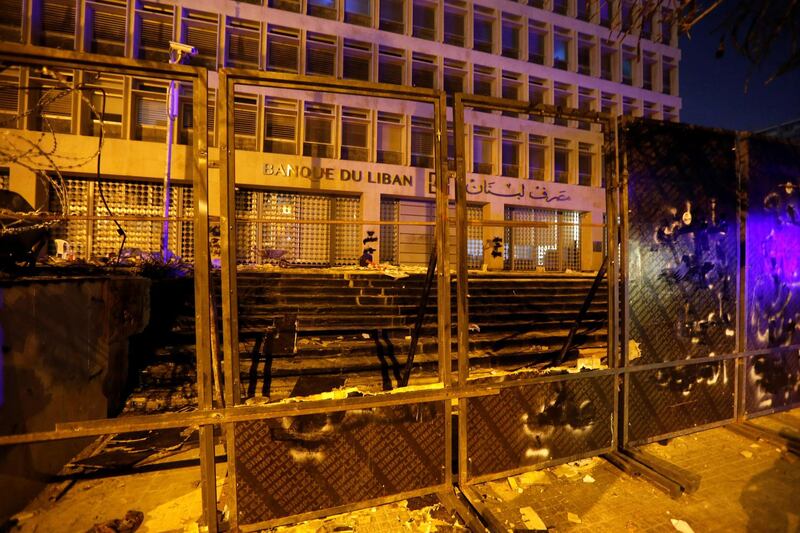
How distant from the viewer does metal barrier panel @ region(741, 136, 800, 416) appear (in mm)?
4066

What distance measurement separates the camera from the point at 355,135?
55.0 ft

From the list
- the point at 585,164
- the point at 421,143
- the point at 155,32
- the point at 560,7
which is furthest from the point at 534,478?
the point at 560,7

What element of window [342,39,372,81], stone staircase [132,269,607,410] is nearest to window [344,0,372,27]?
window [342,39,372,81]

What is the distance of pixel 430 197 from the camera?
17.2 meters

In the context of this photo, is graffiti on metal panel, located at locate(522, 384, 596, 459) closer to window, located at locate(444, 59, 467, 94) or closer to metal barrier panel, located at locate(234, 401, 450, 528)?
metal barrier panel, located at locate(234, 401, 450, 528)

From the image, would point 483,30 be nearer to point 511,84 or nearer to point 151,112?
point 511,84

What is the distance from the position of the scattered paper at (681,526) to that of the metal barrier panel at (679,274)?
2.81 ft

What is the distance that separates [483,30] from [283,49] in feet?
33.4

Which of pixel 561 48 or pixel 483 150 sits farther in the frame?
pixel 561 48

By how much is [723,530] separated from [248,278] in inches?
304

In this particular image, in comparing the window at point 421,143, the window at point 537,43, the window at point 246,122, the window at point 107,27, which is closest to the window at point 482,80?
the window at point 537,43

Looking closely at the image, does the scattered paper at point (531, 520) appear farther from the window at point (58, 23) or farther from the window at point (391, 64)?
the window at point (58, 23)

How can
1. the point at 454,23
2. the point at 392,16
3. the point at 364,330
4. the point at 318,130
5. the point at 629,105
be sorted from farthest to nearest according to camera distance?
the point at 629,105, the point at 454,23, the point at 392,16, the point at 318,130, the point at 364,330

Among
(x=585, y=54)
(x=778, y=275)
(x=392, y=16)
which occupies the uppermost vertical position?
(x=585, y=54)
